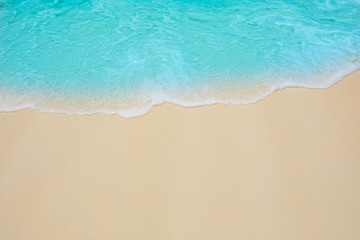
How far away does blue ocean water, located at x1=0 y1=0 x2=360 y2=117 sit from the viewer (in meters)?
3.54

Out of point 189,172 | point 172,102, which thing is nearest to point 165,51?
point 172,102

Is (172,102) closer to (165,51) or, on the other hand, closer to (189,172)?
(189,172)

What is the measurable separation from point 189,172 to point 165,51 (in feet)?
8.49

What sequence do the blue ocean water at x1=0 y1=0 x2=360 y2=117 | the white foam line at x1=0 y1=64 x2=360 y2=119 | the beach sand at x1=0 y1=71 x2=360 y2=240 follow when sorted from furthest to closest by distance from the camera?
1. the blue ocean water at x1=0 y1=0 x2=360 y2=117
2. the white foam line at x1=0 y1=64 x2=360 y2=119
3. the beach sand at x1=0 y1=71 x2=360 y2=240

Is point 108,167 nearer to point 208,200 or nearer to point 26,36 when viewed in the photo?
point 208,200

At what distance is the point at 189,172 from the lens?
2564 mm

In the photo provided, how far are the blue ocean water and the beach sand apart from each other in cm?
35

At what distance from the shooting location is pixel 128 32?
4961 millimetres

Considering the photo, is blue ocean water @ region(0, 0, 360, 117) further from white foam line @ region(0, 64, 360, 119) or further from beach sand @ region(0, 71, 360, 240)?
beach sand @ region(0, 71, 360, 240)

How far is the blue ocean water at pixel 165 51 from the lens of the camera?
354 cm

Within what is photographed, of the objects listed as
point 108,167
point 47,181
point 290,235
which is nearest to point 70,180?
point 47,181

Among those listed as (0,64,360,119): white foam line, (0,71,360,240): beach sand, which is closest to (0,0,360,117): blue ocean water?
(0,64,360,119): white foam line

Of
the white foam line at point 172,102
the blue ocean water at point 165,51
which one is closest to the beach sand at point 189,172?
the white foam line at point 172,102

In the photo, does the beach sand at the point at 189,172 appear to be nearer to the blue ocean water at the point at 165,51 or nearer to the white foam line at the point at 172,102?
the white foam line at the point at 172,102
